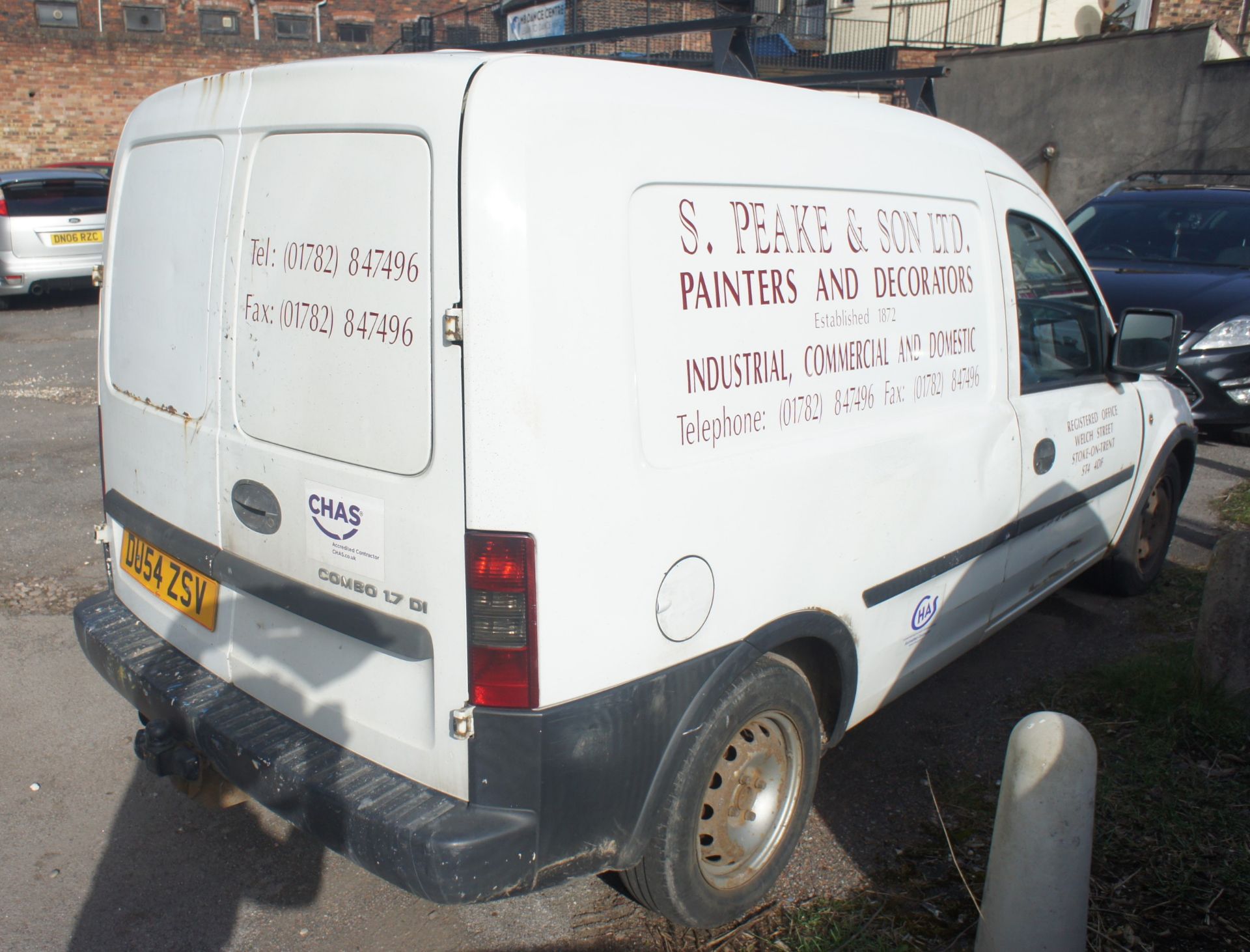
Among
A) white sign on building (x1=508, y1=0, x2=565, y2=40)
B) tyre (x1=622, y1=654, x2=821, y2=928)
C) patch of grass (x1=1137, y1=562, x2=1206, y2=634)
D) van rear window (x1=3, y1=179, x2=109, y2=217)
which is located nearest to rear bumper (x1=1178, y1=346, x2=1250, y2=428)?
patch of grass (x1=1137, y1=562, x2=1206, y2=634)

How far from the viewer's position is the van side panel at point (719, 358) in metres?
2.02

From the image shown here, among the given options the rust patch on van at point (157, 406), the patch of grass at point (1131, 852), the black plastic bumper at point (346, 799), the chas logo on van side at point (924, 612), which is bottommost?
the patch of grass at point (1131, 852)

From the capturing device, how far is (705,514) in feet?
7.59

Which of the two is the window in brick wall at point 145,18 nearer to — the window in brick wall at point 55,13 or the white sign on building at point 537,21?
the window in brick wall at point 55,13

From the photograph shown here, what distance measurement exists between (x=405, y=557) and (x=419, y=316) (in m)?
0.51

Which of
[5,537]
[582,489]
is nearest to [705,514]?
[582,489]

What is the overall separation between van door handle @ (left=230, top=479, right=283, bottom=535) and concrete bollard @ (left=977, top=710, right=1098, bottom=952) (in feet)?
5.90

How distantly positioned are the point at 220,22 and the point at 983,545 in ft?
99.9

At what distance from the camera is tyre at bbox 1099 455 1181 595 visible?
4676 millimetres

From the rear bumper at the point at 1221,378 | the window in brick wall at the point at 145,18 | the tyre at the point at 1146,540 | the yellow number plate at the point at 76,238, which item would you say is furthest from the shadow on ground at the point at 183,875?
the window in brick wall at the point at 145,18

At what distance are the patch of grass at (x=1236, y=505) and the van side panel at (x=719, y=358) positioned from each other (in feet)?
11.9

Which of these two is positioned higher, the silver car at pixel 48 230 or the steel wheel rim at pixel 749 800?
the silver car at pixel 48 230

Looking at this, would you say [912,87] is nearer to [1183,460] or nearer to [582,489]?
[1183,460]

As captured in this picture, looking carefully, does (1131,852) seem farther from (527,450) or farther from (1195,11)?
(1195,11)
